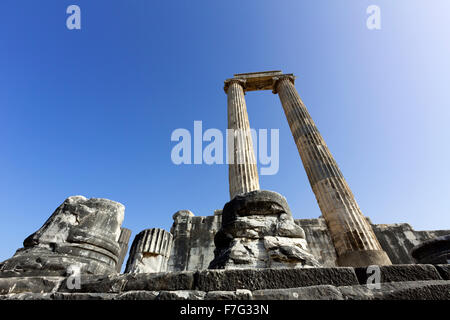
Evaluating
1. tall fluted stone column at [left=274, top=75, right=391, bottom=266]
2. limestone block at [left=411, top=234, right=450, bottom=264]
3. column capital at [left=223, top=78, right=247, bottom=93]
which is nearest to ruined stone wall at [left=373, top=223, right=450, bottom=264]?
tall fluted stone column at [left=274, top=75, right=391, bottom=266]

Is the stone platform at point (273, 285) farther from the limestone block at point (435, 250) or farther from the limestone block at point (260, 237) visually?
the limestone block at point (435, 250)

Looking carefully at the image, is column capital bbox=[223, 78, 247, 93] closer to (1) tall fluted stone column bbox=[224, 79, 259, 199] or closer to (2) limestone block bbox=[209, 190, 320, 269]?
(1) tall fluted stone column bbox=[224, 79, 259, 199]

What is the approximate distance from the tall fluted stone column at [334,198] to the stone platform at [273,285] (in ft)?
17.6

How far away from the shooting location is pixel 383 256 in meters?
6.42

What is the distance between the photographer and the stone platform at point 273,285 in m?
1.72

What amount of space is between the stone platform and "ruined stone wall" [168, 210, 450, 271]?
639 centimetres

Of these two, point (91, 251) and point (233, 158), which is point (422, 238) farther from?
point (91, 251)

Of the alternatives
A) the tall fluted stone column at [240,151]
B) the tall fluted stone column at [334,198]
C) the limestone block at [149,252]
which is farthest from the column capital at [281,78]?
the limestone block at [149,252]

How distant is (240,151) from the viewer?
28.9 ft

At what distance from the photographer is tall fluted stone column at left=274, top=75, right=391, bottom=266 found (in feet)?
21.8
